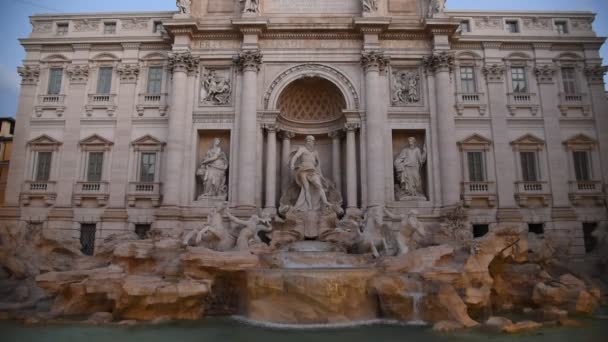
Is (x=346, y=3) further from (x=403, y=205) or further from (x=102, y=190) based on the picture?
(x=102, y=190)

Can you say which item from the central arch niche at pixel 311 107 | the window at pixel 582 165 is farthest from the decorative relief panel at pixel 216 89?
the window at pixel 582 165

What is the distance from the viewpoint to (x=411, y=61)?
835 inches

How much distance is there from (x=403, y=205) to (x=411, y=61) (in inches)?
313

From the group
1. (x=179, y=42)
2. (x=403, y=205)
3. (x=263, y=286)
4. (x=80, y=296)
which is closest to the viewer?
(x=263, y=286)

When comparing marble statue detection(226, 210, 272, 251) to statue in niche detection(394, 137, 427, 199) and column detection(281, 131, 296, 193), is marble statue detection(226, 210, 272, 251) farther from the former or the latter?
statue in niche detection(394, 137, 427, 199)

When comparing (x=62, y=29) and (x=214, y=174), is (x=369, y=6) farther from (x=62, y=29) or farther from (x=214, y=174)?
(x=62, y=29)

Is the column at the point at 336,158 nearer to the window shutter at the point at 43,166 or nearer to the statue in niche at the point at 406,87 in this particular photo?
the statue in niche at the point at 406,87

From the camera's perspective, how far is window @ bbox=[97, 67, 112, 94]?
21.9 m

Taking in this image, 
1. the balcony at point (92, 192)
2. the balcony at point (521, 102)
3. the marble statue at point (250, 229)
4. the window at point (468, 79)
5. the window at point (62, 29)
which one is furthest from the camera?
the window at point (62, 29)

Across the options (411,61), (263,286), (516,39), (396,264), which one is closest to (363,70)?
(411,61)

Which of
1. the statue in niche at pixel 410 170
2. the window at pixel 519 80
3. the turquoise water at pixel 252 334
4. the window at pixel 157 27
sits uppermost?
the window at pixel 157 27

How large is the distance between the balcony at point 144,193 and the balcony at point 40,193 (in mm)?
4231

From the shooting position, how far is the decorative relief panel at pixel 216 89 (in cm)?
2084

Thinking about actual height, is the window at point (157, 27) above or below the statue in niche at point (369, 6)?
below
